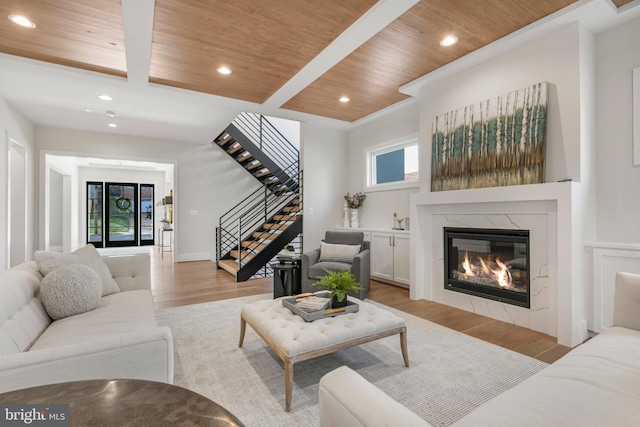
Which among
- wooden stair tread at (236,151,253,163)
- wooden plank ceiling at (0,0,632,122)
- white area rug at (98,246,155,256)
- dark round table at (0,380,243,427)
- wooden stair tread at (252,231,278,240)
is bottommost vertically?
white area rug at (98,246,155,256)

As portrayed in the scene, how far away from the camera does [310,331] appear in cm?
204

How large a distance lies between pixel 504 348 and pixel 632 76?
2607mm

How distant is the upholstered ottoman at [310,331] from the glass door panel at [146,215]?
1022 cm

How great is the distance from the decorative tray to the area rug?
401 mm

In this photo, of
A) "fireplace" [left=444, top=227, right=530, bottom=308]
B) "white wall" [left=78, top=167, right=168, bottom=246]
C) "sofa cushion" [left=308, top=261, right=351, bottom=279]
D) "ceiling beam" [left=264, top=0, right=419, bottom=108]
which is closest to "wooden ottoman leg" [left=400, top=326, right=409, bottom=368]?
"fireplace" [left=444, top=227, right=530, bottom=308]

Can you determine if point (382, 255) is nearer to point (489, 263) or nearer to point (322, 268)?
point (322, 268)

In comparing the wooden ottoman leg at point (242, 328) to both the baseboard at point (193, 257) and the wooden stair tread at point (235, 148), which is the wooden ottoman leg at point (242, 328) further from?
the wooden stair tread at point (235, 148)

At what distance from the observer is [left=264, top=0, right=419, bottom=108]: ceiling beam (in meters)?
2.54

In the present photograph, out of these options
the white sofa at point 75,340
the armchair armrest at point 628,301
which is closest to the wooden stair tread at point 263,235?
the white sofa at point 75,340

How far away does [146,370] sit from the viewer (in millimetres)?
1306

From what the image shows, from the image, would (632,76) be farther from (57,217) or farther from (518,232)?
Result: (57,217)

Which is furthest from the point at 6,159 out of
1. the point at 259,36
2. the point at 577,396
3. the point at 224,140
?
the point at 577,396

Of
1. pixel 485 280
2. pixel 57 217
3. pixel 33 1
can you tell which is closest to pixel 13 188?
pixel 57 217

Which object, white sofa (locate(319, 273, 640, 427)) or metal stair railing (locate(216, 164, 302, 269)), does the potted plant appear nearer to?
white sofa (locate(319, 273, 640, 427))
